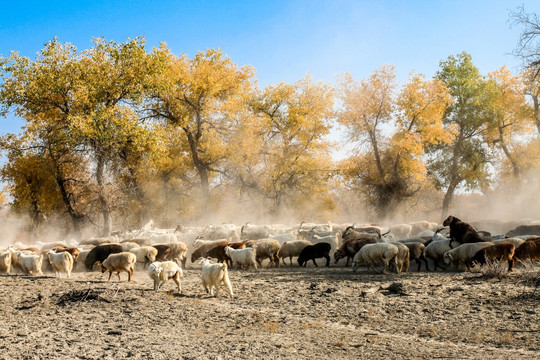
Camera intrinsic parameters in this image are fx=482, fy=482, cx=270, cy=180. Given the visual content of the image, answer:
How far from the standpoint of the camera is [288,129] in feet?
120

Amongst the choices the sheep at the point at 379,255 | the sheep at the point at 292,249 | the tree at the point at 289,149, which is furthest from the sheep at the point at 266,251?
the tree at the point at 289,149

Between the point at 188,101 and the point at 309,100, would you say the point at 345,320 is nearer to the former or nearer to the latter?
the point at 188,101

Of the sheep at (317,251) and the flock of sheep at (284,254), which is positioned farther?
the sheep at (317,251)

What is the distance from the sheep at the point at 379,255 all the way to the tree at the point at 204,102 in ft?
65.5

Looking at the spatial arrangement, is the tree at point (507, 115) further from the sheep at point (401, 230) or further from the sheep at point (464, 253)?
the sheep at point (464, 253)

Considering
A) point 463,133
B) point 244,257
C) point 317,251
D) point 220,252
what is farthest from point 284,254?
point 463,133

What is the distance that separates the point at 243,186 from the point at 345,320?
1069 inches

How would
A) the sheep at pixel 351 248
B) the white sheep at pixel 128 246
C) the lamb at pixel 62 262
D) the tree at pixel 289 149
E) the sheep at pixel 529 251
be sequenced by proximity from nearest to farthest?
the sheep at pixel 529 251 < the lamb at pixel 62 262 < the sheep at pixel 351 248 < the white sheep at pixel 128 246 < the tree at pixel 289 149

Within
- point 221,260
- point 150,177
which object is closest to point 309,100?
point 150,177

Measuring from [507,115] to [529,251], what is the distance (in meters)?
28.5

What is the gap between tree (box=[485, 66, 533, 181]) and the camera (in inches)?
1451

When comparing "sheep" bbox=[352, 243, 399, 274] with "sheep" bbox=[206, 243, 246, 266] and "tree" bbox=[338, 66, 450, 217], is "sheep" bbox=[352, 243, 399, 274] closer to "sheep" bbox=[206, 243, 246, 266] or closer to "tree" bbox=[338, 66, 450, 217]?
"sheep" bbox=[206, 243, 246, 266]

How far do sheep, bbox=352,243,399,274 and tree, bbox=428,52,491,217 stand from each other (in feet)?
85.7

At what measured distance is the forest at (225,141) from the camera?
1068 inches
